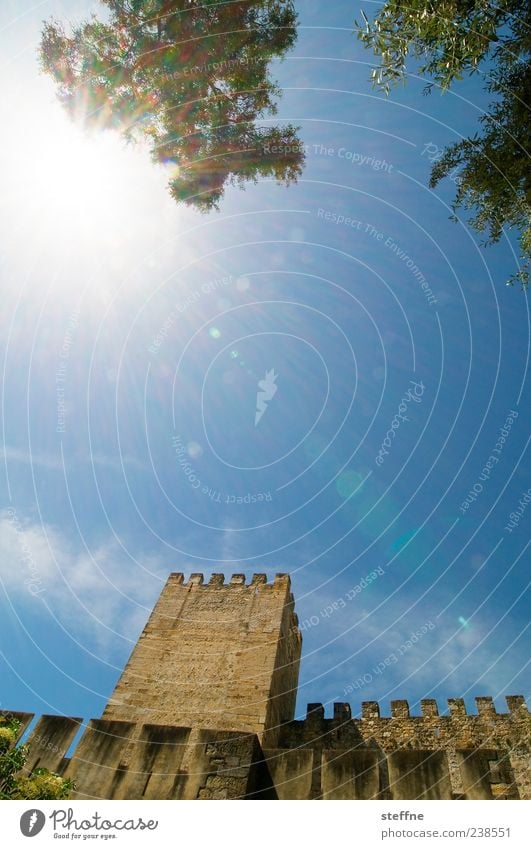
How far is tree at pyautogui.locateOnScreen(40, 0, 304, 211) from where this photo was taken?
24.6 feet

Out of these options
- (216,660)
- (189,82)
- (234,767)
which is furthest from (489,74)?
(216,660)

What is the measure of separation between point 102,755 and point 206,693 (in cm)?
1023

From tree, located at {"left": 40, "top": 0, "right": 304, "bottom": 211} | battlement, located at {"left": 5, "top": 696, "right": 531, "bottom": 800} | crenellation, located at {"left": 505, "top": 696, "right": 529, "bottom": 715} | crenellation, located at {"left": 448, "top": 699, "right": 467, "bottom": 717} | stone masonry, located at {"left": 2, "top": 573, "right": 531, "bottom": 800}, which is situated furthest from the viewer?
crenellation, located at {"left": 448, "top": 699, "right": 467, "bottom": 717}

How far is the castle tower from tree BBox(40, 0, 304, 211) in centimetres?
1482

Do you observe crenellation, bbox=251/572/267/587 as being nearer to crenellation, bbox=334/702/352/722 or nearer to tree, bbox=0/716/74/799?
crenellation, bbox=334/702/352/722

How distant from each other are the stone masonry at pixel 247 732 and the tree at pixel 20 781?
75 cm

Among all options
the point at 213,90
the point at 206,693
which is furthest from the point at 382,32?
the point at 206,693

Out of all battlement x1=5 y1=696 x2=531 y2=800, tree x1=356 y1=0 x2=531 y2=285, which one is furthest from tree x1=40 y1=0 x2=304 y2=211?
battlement x1=5 y1=696 x2=531 y2=800

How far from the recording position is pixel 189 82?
7.92 m
